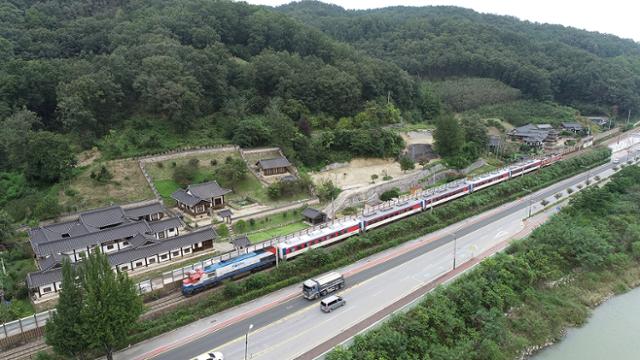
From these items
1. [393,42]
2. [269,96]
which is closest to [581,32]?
[393,42]

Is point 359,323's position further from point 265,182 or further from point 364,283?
point 265,182

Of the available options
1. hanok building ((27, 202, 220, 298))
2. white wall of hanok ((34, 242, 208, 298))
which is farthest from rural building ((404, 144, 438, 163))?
white wall of hanok ((34, 242, 208, 298))

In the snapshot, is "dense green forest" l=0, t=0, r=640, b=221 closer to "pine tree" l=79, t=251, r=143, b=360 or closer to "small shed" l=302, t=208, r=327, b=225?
"small shed" l=302, t=208, r=327, b=225

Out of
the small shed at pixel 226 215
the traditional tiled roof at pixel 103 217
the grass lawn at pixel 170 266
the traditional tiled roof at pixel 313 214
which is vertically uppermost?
the traditional tiled roof at pixel 103 217

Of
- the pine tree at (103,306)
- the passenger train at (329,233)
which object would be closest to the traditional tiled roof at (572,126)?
the passenger train at (329,233)

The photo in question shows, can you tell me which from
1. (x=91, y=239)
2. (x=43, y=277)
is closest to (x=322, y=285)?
(x=43, y=277)

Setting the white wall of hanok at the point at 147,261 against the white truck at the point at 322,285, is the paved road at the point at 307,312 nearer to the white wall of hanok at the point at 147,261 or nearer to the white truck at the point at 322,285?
the white truck at the point at 322,285
